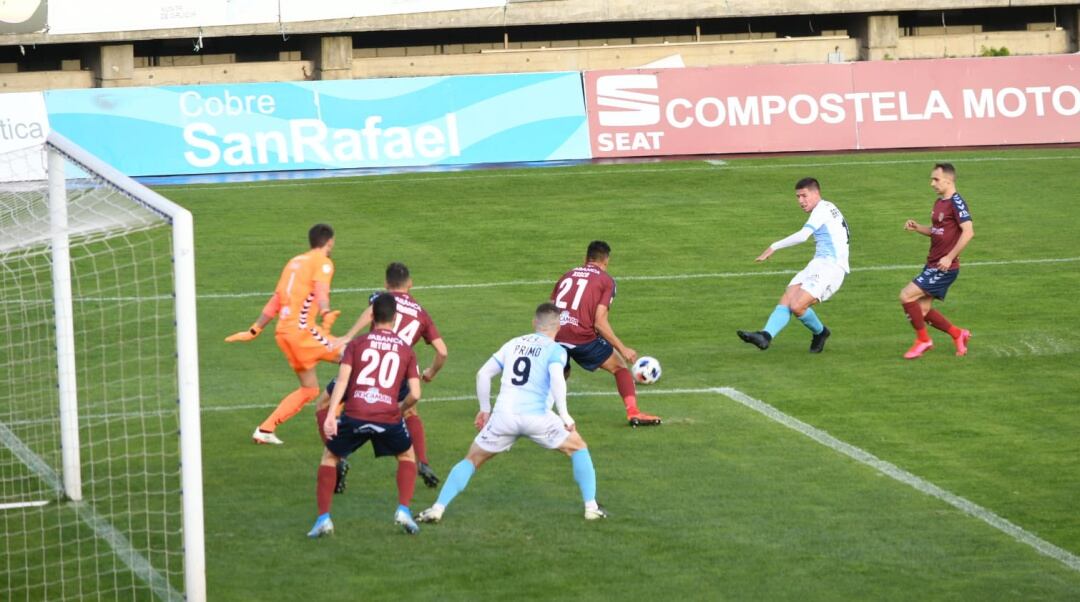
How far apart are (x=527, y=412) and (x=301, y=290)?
332cm

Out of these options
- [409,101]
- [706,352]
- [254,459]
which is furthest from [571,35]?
[254,459]

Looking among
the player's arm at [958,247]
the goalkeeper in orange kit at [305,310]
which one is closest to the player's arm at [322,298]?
the goalkeeper in orange kit at [305,310]

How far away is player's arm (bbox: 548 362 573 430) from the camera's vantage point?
11.4 meters

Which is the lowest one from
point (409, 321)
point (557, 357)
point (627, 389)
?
point (627, 389)

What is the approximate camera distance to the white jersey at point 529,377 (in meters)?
11.6

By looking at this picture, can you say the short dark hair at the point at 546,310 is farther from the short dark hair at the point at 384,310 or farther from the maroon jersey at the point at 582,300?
the maroon jersey at the point at 582,300

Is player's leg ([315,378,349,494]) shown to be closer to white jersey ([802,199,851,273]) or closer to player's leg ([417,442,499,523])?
player's leg ([417,442,499,523])

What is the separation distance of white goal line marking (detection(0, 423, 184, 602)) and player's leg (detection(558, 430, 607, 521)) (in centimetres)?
296

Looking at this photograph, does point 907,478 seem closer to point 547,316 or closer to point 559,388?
point 559,388

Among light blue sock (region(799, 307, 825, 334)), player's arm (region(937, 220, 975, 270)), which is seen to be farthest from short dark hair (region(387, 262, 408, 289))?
player's arm (region(937, 220, 975, 270))

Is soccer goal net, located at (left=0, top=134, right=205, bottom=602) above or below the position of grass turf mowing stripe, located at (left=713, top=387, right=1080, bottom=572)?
above

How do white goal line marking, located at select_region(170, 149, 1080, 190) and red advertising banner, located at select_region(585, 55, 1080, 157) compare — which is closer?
white goal line marking, located at select_region(170, 149, 1080, 190)

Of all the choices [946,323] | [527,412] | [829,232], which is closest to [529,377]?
[527,412]

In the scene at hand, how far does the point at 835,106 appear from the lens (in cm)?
3030
